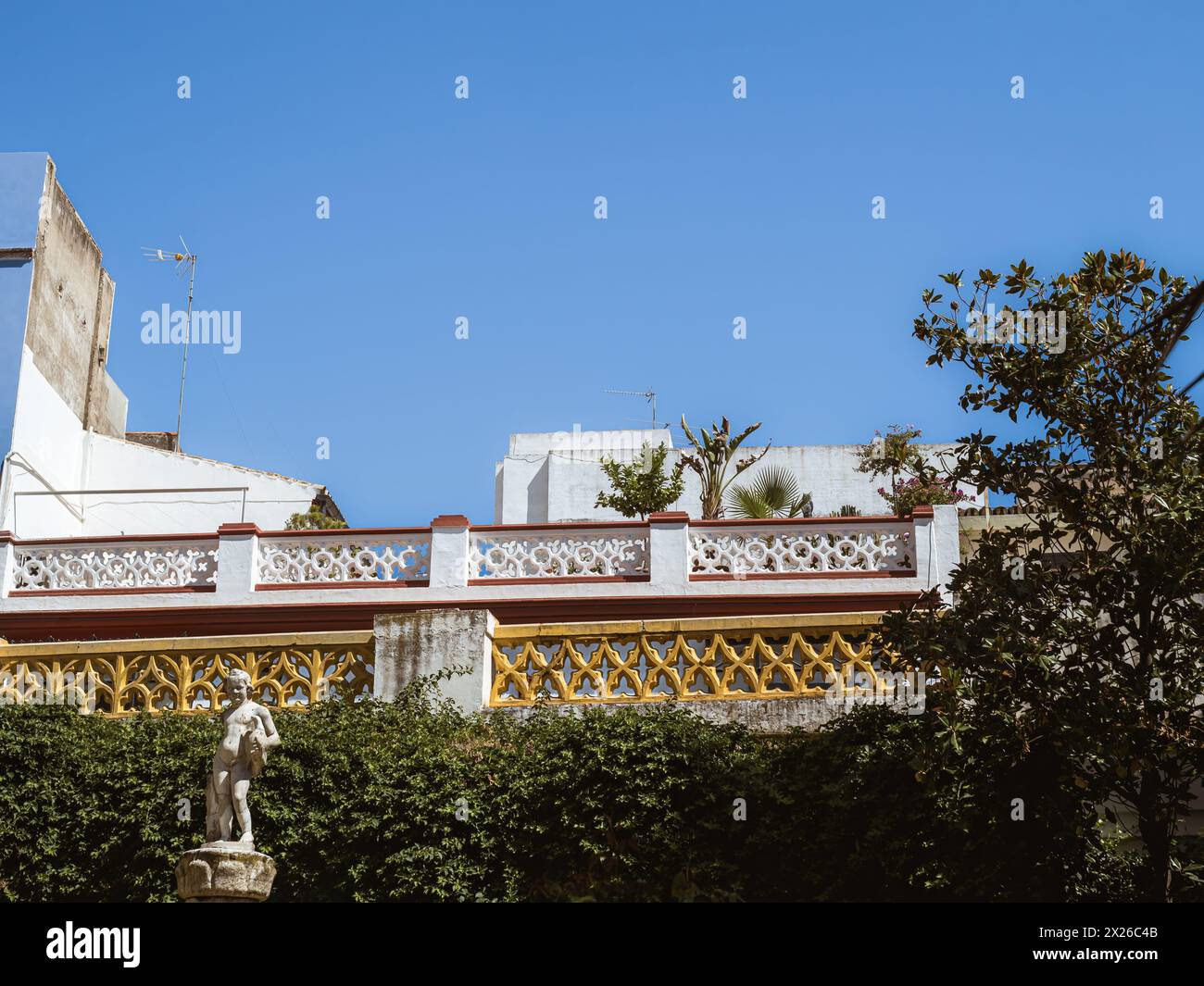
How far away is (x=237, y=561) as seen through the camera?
17.0m

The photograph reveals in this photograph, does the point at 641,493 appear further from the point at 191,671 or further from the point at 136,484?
the point at 136,484

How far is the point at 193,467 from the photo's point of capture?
23781 mm

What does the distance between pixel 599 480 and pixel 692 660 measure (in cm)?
1438

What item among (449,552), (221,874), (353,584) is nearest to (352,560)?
(353,584)

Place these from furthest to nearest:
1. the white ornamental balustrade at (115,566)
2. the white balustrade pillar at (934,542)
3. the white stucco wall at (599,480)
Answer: the white stucco wall at (599,480) < the white ornamental balustrade at (115,566) < the white balustrade pillar at (934,542)

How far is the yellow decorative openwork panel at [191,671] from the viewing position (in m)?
13.6

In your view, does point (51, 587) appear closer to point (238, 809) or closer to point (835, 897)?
point (238, 809)

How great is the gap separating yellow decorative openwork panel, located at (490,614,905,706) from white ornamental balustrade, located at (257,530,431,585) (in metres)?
3.58

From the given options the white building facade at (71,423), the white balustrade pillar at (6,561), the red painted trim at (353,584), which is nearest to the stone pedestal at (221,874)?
the red painted trim at (353,584)

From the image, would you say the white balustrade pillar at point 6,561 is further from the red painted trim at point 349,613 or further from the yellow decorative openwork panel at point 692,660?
the yellow decorative openwork panel at point 692,660

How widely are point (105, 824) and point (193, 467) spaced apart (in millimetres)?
12330

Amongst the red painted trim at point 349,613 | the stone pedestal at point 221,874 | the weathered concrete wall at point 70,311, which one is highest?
the weathered concrete wall at point 70,311

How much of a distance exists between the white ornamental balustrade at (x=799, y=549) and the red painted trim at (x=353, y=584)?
9.18 feet

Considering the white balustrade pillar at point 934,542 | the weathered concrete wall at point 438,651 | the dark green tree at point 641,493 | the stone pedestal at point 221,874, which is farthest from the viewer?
the dark green tree at point 641,493
